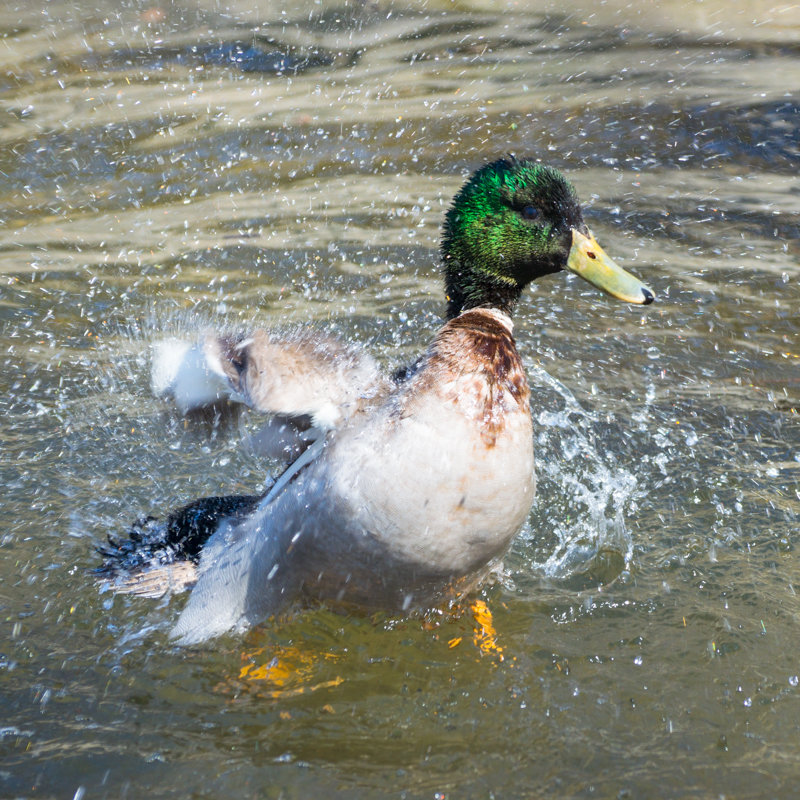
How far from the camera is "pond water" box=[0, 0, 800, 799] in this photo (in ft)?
8.37

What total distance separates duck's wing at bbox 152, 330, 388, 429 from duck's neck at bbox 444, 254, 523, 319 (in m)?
0.44

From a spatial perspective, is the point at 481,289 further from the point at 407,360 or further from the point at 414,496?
the point at 407,360

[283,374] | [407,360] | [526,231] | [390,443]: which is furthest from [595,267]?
[407,360]

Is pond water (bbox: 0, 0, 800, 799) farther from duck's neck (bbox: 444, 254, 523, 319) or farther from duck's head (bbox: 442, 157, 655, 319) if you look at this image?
duck's head (bbox: 442, 157, 655, 319)

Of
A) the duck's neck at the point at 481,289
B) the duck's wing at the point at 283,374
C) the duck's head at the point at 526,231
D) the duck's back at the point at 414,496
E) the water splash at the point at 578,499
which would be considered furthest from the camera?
the water splash at the point at 578,499

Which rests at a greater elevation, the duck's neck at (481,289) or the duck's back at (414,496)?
the duck's neck at (481,289)

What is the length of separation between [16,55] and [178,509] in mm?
4453

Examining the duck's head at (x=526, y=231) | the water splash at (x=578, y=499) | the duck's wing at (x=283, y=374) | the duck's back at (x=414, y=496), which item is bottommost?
the water splash at (x=578, y=499)

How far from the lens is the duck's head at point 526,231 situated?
2.97 m

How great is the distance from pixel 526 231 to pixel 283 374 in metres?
0.89

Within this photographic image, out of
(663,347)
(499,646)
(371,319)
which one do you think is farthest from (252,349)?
(663,347)

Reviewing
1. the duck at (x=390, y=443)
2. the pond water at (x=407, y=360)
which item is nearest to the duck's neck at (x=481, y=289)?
the duck at (x=390, y=443)

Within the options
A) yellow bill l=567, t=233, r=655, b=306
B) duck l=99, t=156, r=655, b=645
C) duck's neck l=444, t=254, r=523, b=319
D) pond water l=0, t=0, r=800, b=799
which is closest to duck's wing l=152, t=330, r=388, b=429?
duck l=99, t=156, r=655, b=645

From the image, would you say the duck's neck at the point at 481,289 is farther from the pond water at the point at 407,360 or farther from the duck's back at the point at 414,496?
the pond water at the point at 407,360
